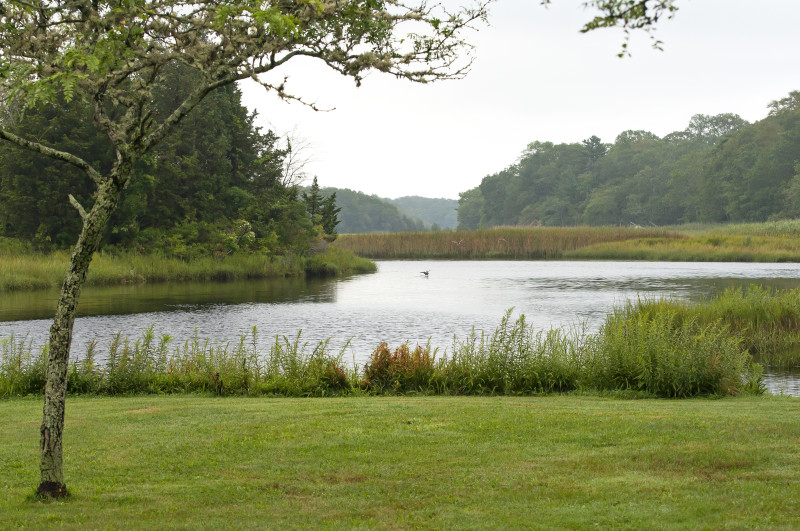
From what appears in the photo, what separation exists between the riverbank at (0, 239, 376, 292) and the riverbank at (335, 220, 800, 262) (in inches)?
577

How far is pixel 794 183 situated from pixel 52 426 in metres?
97.3

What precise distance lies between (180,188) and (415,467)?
1814 inches

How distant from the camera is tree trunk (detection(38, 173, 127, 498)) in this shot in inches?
234

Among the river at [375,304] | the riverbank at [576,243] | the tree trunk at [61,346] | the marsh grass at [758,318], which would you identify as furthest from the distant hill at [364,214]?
the tree trunk at [61,346]

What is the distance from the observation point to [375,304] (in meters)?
31.7

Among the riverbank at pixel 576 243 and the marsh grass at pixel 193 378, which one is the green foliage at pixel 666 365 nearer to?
the marsh grass at pixel 193 378

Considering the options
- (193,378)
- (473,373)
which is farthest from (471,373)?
(193,378)

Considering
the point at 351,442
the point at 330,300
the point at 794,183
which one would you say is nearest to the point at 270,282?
the point at 330,300

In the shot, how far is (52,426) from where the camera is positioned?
6.02 meters

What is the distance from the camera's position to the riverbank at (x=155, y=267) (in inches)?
1486

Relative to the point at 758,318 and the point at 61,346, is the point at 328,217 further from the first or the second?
the point at 61,346

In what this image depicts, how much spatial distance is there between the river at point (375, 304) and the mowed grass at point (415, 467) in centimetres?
620

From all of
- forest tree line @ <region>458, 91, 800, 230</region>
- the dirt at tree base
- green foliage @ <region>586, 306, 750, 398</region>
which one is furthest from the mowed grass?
forest tree line @ <region>458, 91, 800, 230</region>

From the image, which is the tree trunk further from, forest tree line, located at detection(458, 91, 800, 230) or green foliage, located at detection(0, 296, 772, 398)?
forest tree line, located at detection(458, 91, 800, 230)
